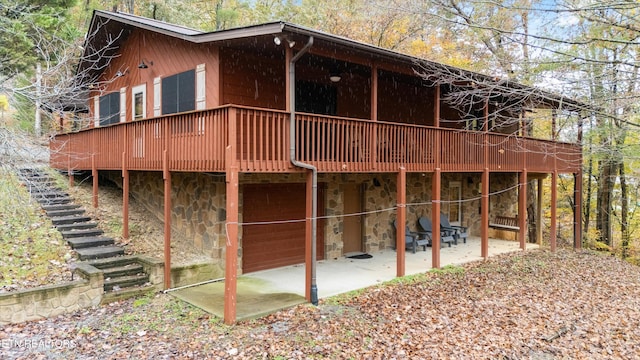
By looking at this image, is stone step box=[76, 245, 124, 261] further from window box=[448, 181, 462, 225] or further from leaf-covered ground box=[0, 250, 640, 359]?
window box=[448, 181, 462, 225]

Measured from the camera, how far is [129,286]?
8180mm

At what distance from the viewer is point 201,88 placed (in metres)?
9.22

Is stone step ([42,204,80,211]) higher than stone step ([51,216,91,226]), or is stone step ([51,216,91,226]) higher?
stone step ([42,204,80,211])

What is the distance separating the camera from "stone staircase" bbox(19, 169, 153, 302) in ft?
26.4

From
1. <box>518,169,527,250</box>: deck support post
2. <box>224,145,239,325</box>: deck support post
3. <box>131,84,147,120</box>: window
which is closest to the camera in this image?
<box>224,145,239,325</box>: deck support post

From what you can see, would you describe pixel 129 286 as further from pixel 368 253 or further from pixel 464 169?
pixel 464 169

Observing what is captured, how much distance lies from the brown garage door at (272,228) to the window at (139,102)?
13.1ft

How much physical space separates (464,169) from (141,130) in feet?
25.7

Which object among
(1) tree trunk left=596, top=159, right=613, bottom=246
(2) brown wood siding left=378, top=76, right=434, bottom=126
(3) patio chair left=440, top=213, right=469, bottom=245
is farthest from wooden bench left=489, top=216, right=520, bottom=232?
(1) tree trunk left=596, top=159, right=613, bottom=246

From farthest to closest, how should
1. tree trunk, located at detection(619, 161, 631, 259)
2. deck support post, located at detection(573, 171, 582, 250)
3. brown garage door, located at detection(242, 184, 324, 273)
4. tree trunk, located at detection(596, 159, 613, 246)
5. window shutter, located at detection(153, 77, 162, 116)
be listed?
tree trunk, located at detection(596, 159, 613, 246), tree trunk, located at detection(619, 161, 631, 259), deck support post, located at detection(573, 171, 582, 250), window shutter, located at detection(153, 77, 162, 116), brown garage door, located at detection(242, 184, 324, 273)

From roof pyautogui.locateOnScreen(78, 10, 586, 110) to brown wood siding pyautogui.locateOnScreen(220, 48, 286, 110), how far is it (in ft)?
3.22

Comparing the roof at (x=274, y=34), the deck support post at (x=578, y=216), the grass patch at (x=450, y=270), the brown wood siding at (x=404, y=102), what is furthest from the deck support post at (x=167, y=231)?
the deck support post at (x=578, y=216)

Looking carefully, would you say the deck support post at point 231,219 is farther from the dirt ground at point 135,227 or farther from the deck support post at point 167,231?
the dirt ground at point 135,227

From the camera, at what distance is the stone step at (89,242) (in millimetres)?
9023
